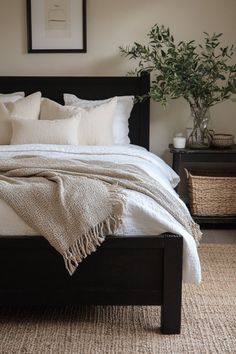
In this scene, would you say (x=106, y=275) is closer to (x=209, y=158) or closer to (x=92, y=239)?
(x=92, y=239)

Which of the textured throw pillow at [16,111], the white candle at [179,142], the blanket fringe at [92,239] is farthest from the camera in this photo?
the white candle at [179,142]

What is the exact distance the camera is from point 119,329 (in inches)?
106

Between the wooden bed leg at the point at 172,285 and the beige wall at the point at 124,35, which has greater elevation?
the beige wall at the point at 124,35

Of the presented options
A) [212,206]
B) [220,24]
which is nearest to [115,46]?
[220,24]

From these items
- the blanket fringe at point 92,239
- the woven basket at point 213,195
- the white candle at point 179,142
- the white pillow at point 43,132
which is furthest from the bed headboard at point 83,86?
the blanket fringe at point 92,239

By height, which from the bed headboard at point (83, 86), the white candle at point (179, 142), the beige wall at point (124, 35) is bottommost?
the white candle at point (179, 142)

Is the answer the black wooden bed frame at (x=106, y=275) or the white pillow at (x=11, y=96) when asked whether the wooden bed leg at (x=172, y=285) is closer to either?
the black wooden bed frame at (x=106, y=275)

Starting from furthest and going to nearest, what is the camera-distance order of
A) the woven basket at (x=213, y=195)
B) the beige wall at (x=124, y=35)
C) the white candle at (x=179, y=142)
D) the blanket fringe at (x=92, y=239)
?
1. the beige wall at (x=124, y=35)
2. the white candle at (x=179, y=142)
3. the woven basket at (x=213, y=195)
4. the blanket fringe at (x=92, y=239)

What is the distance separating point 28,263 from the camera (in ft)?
8.41

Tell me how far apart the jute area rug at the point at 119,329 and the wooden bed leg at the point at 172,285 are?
0.20ft

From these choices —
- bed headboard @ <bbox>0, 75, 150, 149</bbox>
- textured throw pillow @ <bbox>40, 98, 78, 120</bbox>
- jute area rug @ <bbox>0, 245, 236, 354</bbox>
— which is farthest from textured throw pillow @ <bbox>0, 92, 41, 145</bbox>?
jute area rug @ <bbox>0, 245, 236, 354</bbox>

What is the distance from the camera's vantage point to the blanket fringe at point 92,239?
2500mm

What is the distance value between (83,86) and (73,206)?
2318mm

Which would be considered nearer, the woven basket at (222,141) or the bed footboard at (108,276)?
the bed footboard at (108,276)
